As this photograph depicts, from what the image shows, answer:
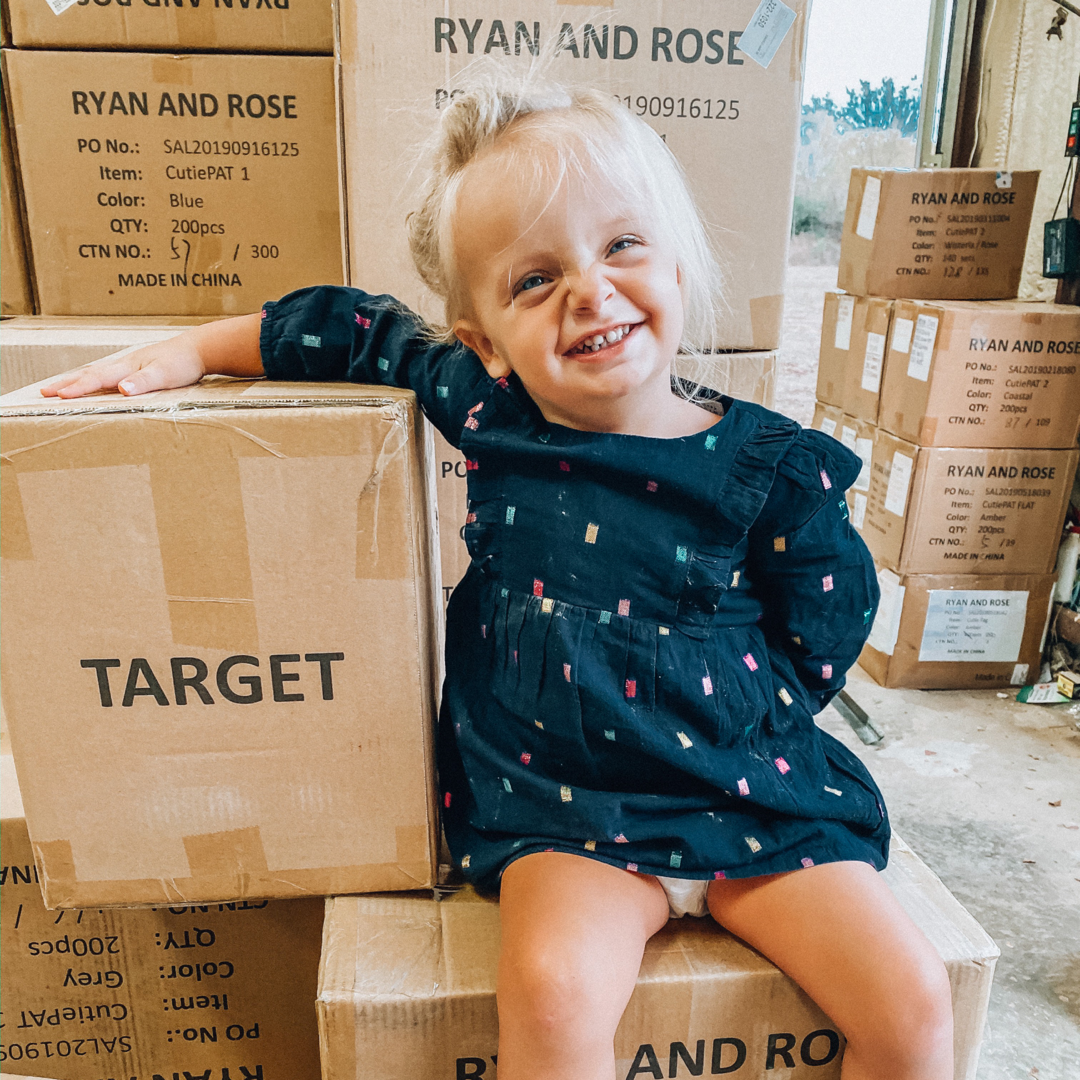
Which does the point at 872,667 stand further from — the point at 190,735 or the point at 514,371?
the point at 190,735

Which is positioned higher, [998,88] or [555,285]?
[998,88]

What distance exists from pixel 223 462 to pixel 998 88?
99.6 inches

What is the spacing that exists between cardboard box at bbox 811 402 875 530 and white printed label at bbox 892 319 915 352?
20cm

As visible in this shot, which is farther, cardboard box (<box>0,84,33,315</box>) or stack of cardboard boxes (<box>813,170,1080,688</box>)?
stack of cardboard boxes (<box>813,170,1080,688</box>)

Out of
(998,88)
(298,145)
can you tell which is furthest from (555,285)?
(998,88)

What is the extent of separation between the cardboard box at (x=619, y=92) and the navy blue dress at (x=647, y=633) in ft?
0.58

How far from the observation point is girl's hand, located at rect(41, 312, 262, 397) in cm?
71

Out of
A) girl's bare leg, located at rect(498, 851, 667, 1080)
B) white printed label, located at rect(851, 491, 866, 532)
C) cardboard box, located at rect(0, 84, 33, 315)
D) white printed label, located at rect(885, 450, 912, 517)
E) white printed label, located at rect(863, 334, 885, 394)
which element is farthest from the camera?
white printed label, located at rect(851, 491, 866, 532)

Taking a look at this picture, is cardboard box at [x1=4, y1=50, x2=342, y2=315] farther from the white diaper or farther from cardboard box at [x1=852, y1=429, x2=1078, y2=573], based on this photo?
cardboard box at [x1=852, y1=429, x2=1078, y2=573]

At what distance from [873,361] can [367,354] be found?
5.29 feet

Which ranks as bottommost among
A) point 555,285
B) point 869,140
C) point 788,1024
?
point 788,1024

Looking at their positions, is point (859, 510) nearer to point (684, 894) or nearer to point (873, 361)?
point (873, 361)

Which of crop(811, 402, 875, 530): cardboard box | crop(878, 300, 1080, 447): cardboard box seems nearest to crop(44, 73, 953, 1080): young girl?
crop(878, 300, 1080, 447): cardboard box

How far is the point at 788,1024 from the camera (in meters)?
0.70
